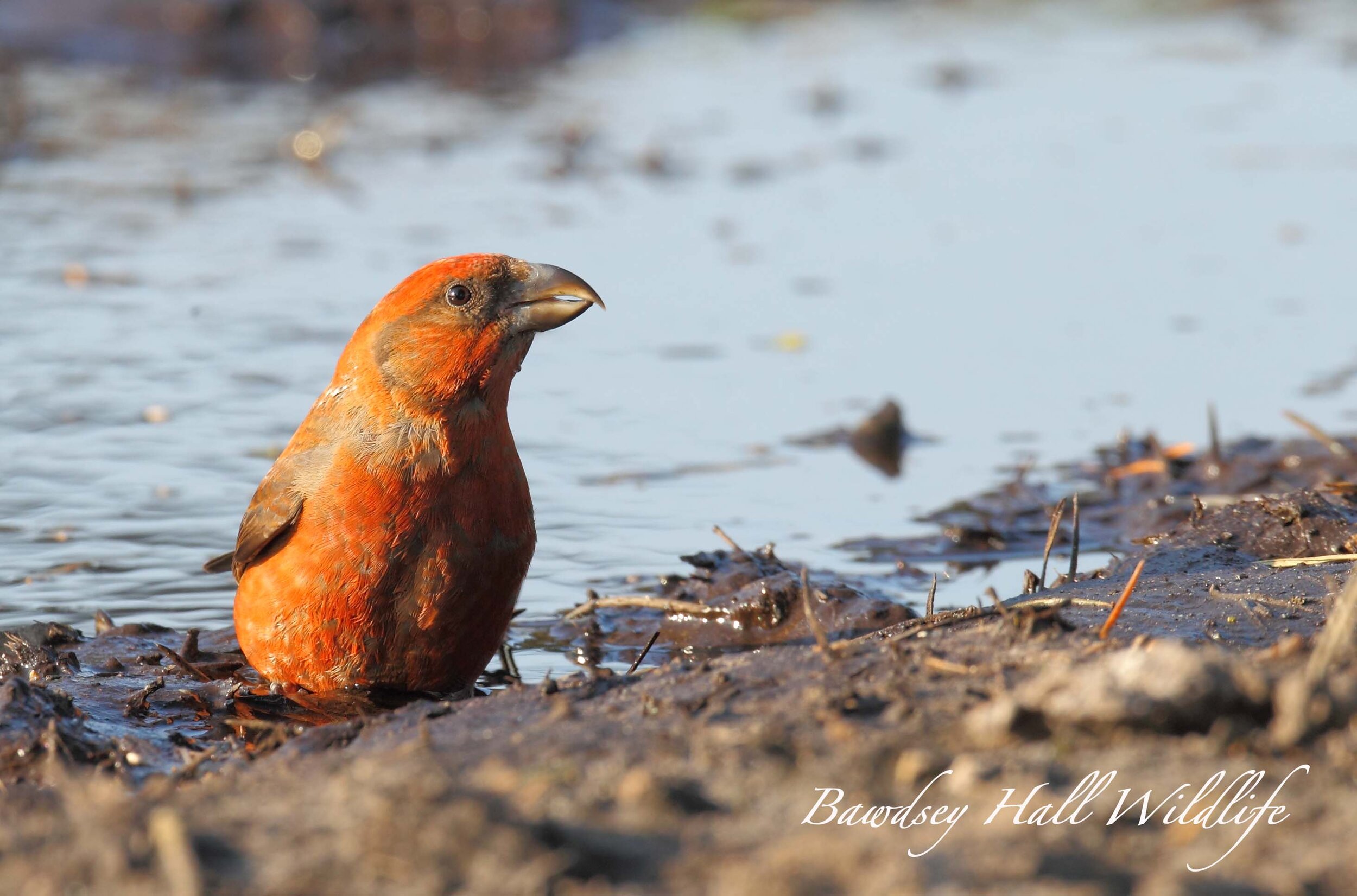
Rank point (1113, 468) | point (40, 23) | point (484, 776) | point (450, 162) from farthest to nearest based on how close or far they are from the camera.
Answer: point (40, 23) < point (450, 162) < point (1113, 468) < point (484, 776)

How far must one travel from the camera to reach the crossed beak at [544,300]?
14.4 feet

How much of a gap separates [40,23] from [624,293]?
7.69 meters

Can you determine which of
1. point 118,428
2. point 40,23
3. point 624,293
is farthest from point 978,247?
point 40,23

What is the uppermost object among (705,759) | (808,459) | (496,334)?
(496,334)

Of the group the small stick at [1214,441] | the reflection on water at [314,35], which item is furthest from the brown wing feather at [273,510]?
the reflection on water at [314,35]

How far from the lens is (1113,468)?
21.3 ft

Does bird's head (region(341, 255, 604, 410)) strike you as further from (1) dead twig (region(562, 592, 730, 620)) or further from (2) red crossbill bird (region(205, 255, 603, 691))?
(1) dead twig (region(562, 592, 730, 620))

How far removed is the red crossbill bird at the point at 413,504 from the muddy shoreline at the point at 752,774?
578 mm

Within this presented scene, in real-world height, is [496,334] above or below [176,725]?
above

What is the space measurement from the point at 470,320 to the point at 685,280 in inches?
183

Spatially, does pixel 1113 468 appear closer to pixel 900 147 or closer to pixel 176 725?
pixel 176 725

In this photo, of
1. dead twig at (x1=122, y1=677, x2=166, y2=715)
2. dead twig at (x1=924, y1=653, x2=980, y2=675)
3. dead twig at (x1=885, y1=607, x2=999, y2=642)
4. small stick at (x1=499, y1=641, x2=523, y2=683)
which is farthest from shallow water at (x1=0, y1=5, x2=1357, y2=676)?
→ dead twig at (x1=924, y1=653, x2=980, y2=675)

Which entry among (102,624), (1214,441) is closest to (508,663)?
(102,624)

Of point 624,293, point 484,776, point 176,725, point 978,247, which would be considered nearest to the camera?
point 484,776
